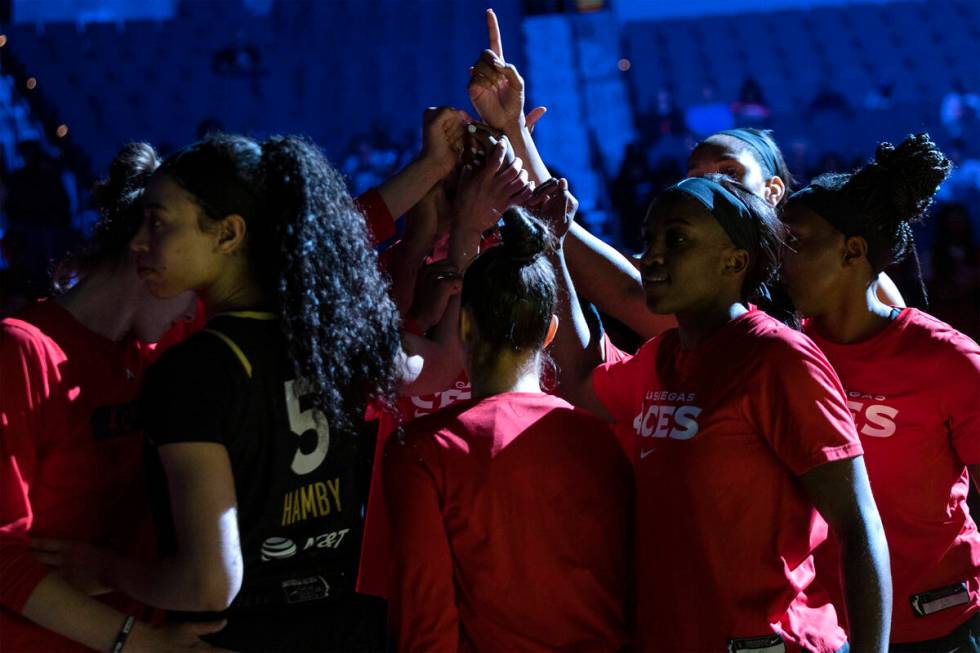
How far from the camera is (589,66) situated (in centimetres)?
1064

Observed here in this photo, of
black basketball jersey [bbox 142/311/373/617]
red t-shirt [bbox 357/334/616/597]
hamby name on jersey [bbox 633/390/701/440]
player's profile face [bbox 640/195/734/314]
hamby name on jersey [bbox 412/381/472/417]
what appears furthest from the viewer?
hamby name on jersey [bbox 412/381/472/417]

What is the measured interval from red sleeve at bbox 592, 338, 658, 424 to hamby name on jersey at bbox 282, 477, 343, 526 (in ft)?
2.13

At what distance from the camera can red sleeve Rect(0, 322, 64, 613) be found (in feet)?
5.00

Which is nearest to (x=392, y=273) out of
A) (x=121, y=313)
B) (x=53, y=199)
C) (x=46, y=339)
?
(x=121, y=313)

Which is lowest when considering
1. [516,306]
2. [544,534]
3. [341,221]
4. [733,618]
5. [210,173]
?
[733,618]

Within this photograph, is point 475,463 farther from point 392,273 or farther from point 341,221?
point 392,273

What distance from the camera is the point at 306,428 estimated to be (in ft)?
5.00

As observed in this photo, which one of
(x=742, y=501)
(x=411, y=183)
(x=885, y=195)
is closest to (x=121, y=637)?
(x=742, y=501)

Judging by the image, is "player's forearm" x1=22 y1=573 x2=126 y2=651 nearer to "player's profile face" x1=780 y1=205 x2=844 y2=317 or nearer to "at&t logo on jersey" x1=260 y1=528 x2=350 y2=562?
"at&t logo on jersey" x1=260 y1=528 x2=350 y2=562

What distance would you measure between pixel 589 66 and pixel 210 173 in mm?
9610

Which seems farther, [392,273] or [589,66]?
[589,66]

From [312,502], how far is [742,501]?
0.69 metres

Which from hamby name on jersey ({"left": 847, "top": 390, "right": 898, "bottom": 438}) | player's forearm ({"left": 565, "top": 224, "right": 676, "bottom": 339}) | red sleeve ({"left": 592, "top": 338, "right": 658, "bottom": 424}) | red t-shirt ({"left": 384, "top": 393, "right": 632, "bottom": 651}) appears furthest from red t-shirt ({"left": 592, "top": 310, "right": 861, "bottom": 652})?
player's forearm ({"left": 565, "top": 224, "right": 676, "bottom": 339})

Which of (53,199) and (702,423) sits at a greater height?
(53,199)
